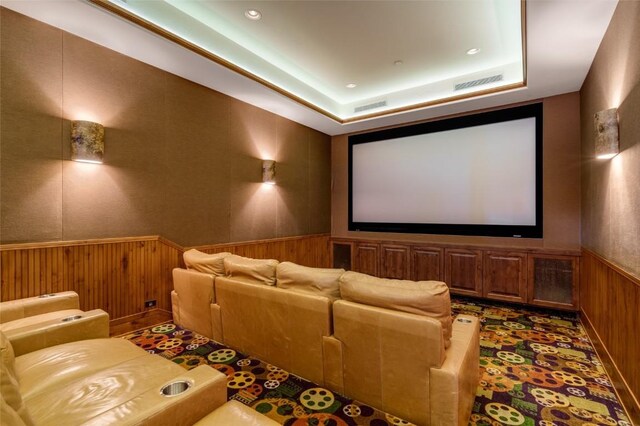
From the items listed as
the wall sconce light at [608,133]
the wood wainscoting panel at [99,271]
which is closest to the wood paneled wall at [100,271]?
the wood wainscoting panel at [99,271]

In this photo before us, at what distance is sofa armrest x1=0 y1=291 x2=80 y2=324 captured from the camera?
6.99 feet

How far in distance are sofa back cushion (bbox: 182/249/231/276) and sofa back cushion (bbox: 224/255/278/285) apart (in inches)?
4.9

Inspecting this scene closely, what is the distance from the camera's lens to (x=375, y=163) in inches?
225

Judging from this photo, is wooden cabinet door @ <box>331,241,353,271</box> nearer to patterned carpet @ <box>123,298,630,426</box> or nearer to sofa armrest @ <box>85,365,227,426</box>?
patterned carpet @ <box>123,298,630,426</box>

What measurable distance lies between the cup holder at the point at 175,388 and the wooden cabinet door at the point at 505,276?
171 inches

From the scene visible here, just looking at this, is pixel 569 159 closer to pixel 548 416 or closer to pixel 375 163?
pixel 375 163

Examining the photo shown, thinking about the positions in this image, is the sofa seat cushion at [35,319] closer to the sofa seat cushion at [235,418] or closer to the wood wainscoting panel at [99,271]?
the wood wainscoting panel at [99,271]

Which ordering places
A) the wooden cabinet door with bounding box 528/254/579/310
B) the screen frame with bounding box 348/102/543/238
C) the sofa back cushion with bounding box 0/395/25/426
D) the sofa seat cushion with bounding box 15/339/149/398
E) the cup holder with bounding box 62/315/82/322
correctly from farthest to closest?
1. the screen frame with bounding box 348/102/543/238
2. the wooden cabinet door with bounding box 528/254/579/310
3. the cup holder with bounding box 62/315/82/322
4. the sofa seat cushion with bounding box 15/339/149/398
5. the sofa back cushion with bounding box 0/395/25/426

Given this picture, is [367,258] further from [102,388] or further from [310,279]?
[102,388]

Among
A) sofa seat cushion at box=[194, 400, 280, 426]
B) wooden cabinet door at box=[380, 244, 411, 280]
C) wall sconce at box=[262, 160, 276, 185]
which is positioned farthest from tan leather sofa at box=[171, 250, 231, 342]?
wooden cabinet door at box=[380, 244, 411, 280]

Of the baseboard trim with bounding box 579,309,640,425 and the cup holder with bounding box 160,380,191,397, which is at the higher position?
the cup holder with bounding box 160,380,191,397

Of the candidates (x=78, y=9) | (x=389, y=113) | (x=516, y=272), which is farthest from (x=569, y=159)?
(x=78, y=9)

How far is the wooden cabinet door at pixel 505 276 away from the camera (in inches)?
162

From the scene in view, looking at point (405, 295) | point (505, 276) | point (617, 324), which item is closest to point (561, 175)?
point (505, 276)
